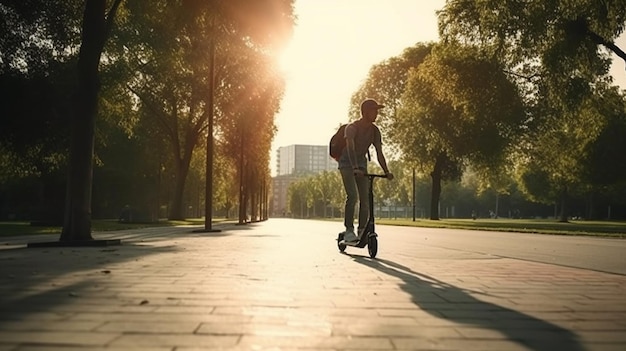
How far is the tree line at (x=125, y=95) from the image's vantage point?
11.8m

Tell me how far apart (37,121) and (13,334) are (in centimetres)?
1748

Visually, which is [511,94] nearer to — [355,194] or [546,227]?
[546,227]

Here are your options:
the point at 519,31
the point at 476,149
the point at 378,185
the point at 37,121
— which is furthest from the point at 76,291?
the point at 378,185

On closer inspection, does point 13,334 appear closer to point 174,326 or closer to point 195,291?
point 174,326

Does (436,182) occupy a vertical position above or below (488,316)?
above

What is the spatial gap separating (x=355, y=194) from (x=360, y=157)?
61 centimetres

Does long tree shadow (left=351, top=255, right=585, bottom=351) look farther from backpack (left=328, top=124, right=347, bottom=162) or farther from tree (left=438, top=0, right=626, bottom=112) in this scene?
tree (left=438, top=0, right=626, bottom=112)

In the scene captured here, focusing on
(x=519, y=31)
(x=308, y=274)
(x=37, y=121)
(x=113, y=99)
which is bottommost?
(x=308, y=274)

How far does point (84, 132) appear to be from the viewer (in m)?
11.5

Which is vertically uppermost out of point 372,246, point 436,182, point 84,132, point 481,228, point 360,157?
point 436,182

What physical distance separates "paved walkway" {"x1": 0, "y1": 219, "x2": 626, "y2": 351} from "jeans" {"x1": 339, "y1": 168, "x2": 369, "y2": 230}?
199 centimetres

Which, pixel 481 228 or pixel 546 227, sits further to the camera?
pixel 546 227

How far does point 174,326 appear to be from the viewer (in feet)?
11.3

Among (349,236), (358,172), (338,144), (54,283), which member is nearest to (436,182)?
(338,144)
